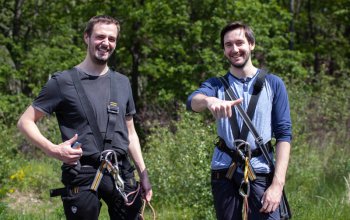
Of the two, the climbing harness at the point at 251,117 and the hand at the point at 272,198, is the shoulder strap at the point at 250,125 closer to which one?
the climbing harness at the point at 251,117

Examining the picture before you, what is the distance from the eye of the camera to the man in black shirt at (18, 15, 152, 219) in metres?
4.27

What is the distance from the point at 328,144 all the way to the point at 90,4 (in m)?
11.2

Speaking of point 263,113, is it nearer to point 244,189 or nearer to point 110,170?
point 244,189

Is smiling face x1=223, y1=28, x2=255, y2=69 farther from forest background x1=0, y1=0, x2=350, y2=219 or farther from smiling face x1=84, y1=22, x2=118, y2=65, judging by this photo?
forest background x1=0, y1=0, x2=350, y2=219

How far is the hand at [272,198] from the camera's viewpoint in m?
4.10

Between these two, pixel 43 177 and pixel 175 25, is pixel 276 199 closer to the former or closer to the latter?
pixel 43 177

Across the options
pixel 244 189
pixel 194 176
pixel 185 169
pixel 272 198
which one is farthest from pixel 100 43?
pixel 185 169

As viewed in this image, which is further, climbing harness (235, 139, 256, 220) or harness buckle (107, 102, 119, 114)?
harness buckle (107, 102, 119, 114)

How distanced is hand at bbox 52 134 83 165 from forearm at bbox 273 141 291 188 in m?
1.29

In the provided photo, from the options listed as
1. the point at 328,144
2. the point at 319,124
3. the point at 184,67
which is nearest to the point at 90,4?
the point at 184,67

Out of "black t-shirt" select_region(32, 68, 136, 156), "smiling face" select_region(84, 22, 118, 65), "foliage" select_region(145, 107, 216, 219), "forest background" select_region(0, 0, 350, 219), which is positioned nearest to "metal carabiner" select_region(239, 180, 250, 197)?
"black t-shirt" select_region(32, 68, 136, 156)

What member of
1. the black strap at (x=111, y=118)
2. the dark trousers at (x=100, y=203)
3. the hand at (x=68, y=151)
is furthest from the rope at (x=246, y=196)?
the hand at (x=68, y=151)

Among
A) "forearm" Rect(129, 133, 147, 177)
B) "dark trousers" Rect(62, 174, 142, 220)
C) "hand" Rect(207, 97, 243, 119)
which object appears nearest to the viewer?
"hand" Rect(207, 97, 243, 119)

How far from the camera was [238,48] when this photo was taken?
4.13m
